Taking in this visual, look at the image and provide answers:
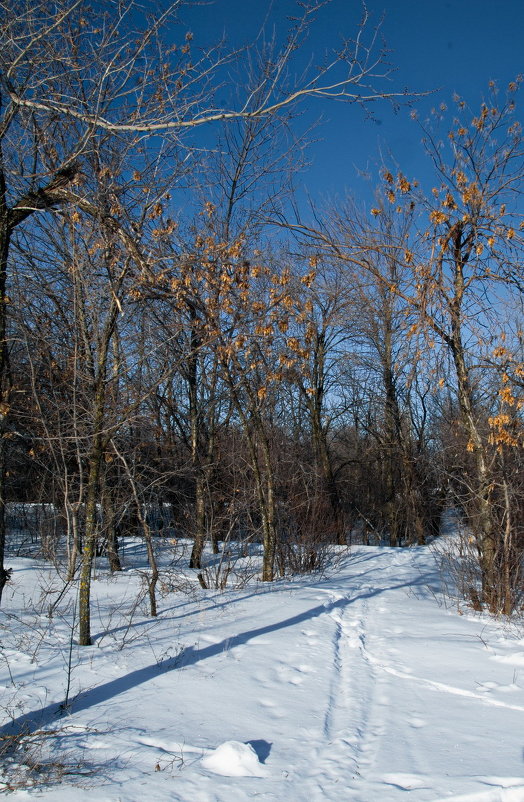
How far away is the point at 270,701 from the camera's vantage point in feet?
15.6

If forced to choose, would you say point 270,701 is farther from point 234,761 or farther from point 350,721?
point 234,761

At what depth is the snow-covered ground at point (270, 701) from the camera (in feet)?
10.9

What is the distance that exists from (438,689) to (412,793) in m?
2.23

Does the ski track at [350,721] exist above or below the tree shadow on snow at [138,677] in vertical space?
below

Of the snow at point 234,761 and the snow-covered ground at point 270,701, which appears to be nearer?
the snow-covered ground at point 270,701

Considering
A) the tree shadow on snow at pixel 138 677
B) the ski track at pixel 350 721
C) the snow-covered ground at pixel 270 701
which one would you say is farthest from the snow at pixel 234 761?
the tree shadow on snow at pixel 138 677

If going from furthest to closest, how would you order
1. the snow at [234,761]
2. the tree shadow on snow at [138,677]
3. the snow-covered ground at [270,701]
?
the tree shadow on snow at [138,677], the snow at [234,761], the snow-covered ground at [270,701]

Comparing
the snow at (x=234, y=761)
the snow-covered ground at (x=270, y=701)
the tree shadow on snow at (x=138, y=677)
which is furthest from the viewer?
the tree shadow on snow at (x=138, y=677)

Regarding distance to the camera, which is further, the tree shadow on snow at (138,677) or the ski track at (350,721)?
the tree shadow on snow at (138,677)

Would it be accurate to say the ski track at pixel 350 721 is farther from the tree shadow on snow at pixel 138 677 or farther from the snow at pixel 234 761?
the tree shadow on snow at pixel 138 677

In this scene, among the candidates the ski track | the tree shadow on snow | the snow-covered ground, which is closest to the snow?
the snow-covered ground

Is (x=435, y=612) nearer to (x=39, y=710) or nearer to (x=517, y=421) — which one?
(x=517, y=421)

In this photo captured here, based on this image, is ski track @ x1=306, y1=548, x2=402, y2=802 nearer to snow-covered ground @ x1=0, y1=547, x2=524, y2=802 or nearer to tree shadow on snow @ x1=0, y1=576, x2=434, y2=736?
snow-covered ground @ x1=0, y1=547, x2=524, y2=802

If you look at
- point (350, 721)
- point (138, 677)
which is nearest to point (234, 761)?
point (350, 721)
